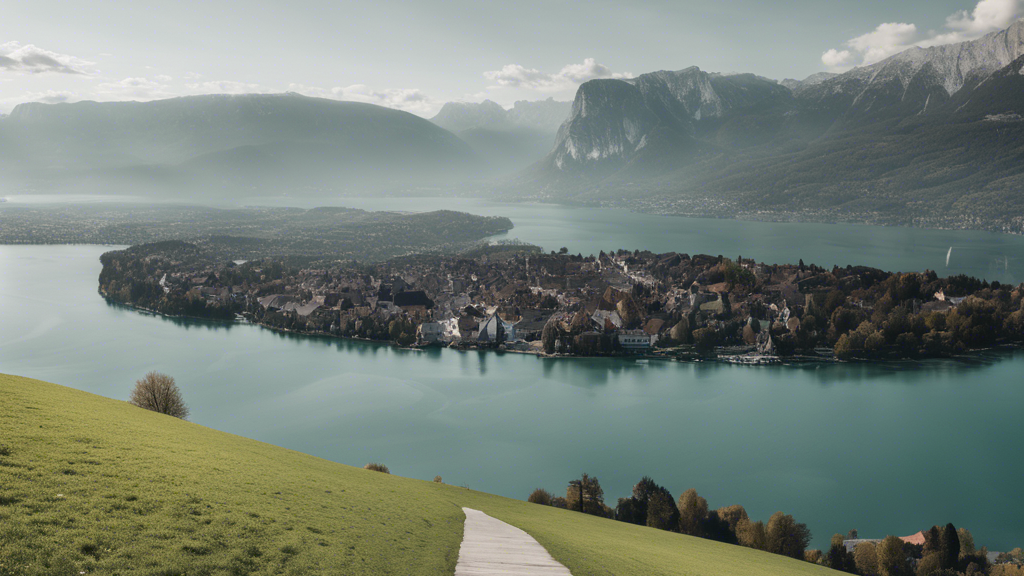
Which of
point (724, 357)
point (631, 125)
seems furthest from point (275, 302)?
point (631, 125)

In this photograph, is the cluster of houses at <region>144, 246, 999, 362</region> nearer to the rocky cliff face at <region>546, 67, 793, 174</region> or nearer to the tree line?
the tree line

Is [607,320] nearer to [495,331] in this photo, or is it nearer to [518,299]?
[495,331]

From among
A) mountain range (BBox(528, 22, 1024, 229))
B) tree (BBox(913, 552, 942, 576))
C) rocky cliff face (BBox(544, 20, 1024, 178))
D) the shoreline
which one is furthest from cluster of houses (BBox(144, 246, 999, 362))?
rocky cliff face (BBox(544, 20, 1024, 178))

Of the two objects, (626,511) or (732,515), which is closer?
(732,515)

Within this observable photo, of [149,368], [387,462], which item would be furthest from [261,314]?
[387,462]

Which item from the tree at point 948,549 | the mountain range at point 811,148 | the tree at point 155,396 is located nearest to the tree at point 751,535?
the tree at point 948,549

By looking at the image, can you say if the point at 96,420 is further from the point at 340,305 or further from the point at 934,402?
the point at 340,305
